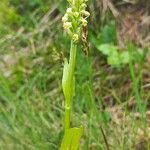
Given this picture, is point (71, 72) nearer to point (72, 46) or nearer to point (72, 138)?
point (72, 46)

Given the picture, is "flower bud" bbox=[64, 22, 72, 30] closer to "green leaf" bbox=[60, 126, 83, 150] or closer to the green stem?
the green stem

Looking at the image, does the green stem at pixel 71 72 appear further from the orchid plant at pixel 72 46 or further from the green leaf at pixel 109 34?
the green leaf at pixel 109 34

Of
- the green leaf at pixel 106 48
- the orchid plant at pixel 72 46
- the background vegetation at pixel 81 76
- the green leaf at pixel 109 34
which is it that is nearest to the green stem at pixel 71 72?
the orchid plant at pixel 72 46

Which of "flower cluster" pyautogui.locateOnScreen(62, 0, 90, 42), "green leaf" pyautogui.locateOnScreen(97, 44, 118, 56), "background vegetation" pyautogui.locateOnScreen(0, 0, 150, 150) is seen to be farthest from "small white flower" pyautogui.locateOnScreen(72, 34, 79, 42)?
"green leaf" pyautogui.locateOnScreen(97, 44, 118, 56)

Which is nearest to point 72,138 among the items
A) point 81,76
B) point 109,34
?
point 81,76

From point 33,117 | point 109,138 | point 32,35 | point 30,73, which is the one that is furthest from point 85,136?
point 32,35
